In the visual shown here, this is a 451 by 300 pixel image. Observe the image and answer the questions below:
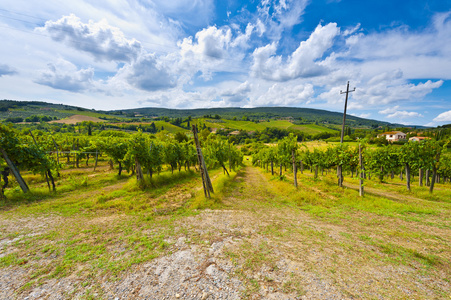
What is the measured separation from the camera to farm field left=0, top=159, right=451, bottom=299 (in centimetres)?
399

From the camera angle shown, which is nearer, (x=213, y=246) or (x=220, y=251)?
(x=220, y=251)

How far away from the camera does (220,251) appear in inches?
215

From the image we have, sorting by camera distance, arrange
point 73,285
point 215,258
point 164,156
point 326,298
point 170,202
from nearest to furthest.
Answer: point 326,298, point 73,285, point 215,258, point 170,202, point 164,156

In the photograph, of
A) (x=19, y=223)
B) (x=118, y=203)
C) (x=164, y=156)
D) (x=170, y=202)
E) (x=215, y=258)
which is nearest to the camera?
(x=215, y=258)

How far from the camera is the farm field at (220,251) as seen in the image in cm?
399

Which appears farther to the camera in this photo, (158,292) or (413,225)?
(413,225)

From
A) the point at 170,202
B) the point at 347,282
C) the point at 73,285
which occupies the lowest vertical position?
the point at 170,202

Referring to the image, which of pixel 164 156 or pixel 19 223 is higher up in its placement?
pixel 164 156

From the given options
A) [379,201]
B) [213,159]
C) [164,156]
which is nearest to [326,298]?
[379,201]

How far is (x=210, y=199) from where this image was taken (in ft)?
37.0

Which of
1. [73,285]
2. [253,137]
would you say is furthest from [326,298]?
[253,137]

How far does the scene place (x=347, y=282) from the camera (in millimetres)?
4160

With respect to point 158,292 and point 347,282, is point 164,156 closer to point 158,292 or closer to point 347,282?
point 158,292

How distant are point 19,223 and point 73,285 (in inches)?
260
